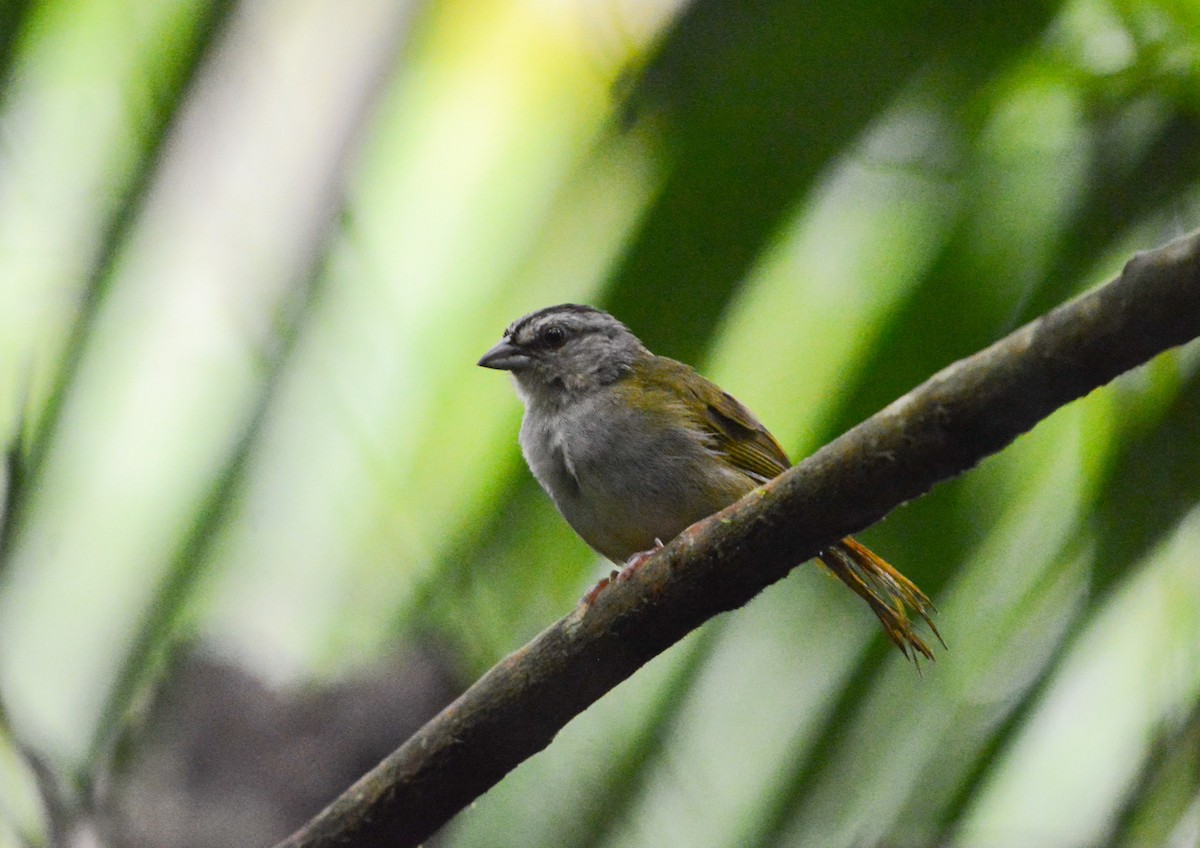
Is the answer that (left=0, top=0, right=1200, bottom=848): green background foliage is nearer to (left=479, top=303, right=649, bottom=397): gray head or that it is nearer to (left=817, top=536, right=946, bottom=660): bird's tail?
(left=817, top=536, right=946, bottom=660): bird's tail

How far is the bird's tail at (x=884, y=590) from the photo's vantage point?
104 inches

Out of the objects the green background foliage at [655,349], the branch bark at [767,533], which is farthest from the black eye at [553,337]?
the branch bark at [767,533]

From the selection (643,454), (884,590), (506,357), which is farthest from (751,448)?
(506,357)

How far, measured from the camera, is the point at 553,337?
3959mm

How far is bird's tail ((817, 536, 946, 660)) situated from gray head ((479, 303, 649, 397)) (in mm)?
994

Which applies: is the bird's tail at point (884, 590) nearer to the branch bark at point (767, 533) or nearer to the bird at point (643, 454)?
the bird at point (643, 454)

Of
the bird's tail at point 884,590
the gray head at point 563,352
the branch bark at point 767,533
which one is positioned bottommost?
the bird's tail at point 884,590

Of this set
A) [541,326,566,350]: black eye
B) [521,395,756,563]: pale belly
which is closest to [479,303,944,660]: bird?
[521,395,756,563]: pale belly

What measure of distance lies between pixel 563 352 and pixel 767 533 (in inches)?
78.6

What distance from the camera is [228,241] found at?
251 cm

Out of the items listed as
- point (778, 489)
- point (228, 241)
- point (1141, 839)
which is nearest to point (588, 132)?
point (228, 241)

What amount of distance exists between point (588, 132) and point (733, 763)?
1330 mm

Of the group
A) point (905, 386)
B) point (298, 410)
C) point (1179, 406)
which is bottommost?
point (1179, 406)

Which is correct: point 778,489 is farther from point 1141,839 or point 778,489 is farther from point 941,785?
point 1141,839
